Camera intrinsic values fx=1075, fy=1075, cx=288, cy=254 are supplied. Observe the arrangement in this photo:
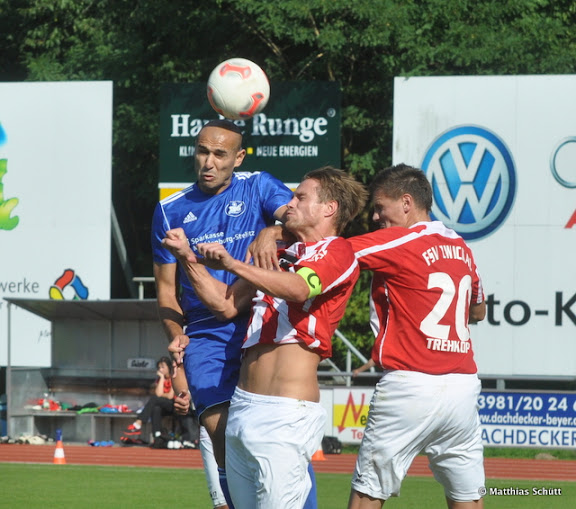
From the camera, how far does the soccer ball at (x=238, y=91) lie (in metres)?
6.61

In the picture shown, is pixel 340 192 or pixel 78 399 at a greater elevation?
pixel 340 192

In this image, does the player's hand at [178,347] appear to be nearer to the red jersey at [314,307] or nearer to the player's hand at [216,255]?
the red jersey at [314,307]

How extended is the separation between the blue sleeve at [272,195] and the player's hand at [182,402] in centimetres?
104

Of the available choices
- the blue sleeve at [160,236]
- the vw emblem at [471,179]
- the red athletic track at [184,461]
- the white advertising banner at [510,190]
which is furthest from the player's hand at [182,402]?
the vw emblem at [471,179]

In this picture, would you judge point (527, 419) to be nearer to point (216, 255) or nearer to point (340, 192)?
point (340, 192)

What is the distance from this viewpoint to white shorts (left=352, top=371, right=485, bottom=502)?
18.0 ft

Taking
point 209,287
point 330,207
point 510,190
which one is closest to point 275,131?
point 510,190

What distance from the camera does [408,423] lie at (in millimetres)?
5496

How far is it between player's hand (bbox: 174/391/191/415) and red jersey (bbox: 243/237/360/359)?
Answer: 95 cm

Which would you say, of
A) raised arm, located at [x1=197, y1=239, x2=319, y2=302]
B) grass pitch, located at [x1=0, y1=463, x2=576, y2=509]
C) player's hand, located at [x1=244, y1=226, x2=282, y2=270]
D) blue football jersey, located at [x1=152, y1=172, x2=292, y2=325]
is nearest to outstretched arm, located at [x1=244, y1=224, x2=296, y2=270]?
player's hand, located at [x1=244, y1=226, x2=282, y2=270]

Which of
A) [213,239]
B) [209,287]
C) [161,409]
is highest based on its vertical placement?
[213,239]

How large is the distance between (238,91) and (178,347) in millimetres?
1993

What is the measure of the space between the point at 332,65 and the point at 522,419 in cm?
897

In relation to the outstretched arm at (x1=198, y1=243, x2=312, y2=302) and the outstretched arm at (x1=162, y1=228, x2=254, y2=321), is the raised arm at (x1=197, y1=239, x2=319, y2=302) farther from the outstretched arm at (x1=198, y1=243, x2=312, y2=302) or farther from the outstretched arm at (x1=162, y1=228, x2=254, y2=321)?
the outstretched arm at (x1=162, y1=228, x2=254, y2=321)
